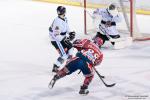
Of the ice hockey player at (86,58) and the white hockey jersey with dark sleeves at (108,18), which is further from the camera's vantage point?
the white hockey jersey with dark sleeves at (108,18)

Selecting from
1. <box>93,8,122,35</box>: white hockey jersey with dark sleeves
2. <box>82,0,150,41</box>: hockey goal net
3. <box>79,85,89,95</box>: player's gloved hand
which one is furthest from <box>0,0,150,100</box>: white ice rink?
<box>93,8,122,35</box>: white hockey jersey with dark sleeves

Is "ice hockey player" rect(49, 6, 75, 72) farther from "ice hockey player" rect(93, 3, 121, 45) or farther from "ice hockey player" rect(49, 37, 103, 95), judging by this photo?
"ice hockey player" rect(93, 3, 121, 45)

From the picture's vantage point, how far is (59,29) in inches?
214

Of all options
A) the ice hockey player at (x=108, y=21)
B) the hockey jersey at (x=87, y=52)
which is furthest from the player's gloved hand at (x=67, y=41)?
the ice hockey player at (x=108, y=21)

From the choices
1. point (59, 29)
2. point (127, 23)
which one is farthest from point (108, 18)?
point (59, 29)

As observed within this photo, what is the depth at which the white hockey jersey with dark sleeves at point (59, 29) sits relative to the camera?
17.8ft

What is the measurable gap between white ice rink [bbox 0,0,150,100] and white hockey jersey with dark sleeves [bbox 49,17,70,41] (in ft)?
1.73

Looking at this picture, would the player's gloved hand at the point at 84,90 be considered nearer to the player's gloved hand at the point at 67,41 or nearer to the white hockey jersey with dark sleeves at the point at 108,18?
the player's gloved hand at the point at 67,41

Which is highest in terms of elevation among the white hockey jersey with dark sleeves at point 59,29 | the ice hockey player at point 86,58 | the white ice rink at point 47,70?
the white hockey jersey with dark sleeves at point 59,29

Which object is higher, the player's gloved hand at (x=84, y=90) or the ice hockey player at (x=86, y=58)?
the ice hockey player at (x=86, y=58)

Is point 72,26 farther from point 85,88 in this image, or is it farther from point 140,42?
point 85,88

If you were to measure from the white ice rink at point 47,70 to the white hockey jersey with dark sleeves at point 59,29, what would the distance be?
0.53 metres

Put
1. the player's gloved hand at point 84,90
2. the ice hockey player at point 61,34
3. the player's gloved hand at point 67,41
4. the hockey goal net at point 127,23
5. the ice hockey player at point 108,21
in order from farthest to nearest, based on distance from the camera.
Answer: the hockey goal net at point 127,23, the ice hockey player at point 108,21, the ice hockey player at point 61,34, the player's gloved hand at point 67,41, the player's gloved hand at point 84,90

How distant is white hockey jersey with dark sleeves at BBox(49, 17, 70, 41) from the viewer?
214 inches
